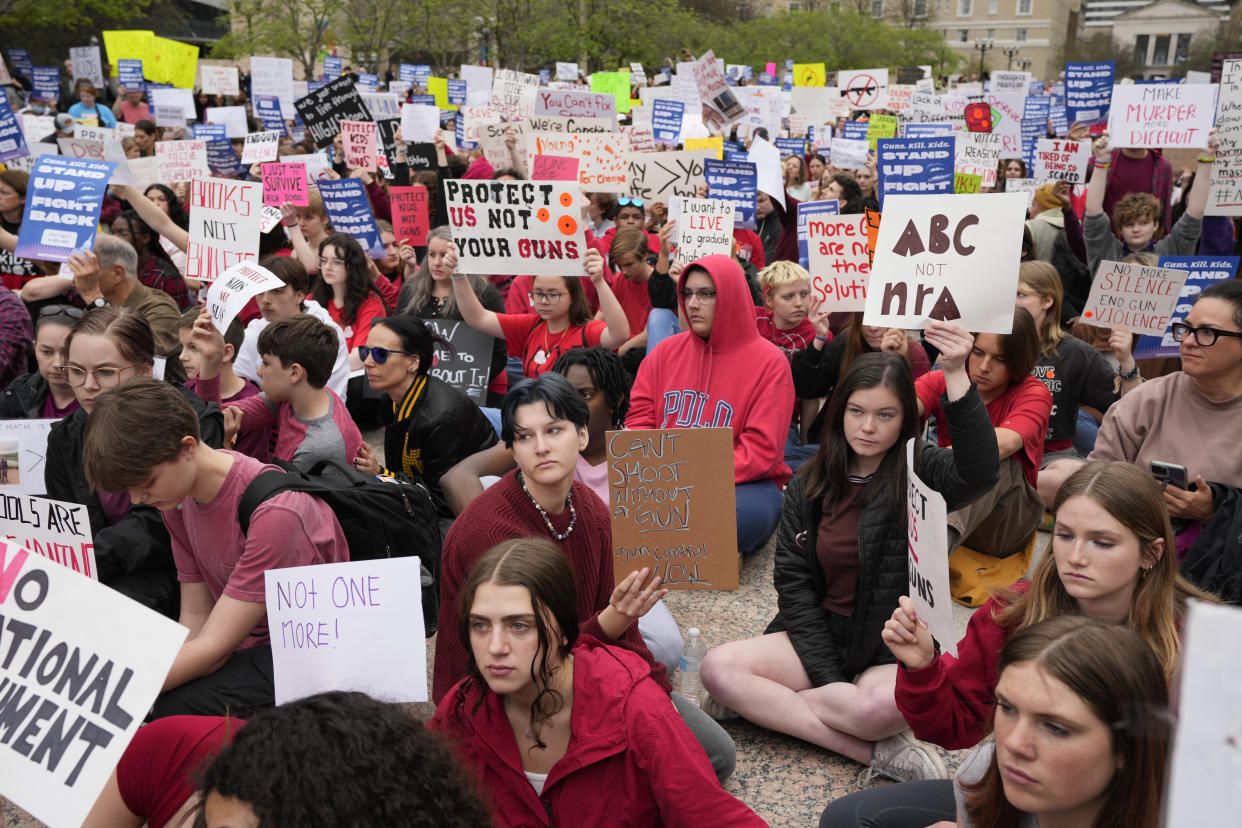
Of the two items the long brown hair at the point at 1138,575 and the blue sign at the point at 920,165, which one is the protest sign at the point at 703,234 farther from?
the long brown hair at the point at 1138,575

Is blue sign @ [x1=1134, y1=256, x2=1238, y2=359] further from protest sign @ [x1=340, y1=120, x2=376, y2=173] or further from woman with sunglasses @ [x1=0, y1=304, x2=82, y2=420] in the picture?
protest sign @ [x1=340, y1=120, x2=376, y2=173]

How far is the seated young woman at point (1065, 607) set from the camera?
279 cm

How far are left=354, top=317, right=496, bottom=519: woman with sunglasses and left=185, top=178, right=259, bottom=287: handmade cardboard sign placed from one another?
1760mm

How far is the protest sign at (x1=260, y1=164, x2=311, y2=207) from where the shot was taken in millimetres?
8305

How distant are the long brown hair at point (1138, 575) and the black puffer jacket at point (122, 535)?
9.14ft

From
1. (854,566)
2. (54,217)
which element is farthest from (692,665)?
(54,217)

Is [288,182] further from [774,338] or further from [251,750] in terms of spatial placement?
[251,750]

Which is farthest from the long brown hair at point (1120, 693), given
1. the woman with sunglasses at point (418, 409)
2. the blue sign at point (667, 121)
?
the blue sign at point (667, 121)

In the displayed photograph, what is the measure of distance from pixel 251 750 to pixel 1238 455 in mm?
3610

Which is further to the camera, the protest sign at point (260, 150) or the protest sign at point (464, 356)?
the protest sign at point (260, 150)

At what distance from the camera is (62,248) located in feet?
21.1

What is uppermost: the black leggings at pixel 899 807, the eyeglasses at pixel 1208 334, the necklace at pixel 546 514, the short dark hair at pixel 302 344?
the eyeglasses at pixel 1208 334

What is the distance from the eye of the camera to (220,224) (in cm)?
630

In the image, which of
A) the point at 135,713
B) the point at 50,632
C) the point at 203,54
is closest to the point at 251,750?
the point at 135,713
